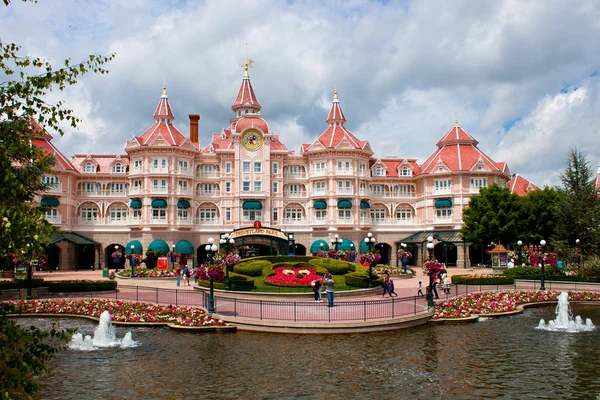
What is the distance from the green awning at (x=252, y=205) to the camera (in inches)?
2494

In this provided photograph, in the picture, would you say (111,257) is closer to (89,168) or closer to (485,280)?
(89,168)

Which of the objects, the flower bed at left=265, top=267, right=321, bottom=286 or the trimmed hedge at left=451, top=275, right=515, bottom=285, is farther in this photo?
the trimmed hedge at left=451, top=275, right=515, bottom=285

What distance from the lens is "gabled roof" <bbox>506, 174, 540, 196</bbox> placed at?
70875 mm

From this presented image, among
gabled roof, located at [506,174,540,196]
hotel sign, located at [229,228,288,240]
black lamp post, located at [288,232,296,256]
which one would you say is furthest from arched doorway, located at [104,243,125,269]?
gabled roof, located at [506,174,540,196]

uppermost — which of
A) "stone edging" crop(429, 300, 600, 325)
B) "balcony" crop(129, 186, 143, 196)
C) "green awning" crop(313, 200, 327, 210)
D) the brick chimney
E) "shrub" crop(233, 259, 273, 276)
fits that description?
the brick chimney

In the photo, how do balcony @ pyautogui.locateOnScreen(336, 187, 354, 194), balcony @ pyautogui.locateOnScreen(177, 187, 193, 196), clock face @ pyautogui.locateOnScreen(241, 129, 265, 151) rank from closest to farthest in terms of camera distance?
balcony @ pyautogui.locateOnScreen(177, 187, 193, 196) → balcony @ pyautogui.locateOnScreen(336, 187, 354, 194) → clock face @ pyautogui.locateOnScreen(241, 129, 265, 151)

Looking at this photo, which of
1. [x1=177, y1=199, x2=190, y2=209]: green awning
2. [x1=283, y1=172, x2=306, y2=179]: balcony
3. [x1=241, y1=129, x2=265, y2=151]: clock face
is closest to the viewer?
[x1=177, y1=199, x2=190, y2=209]: green awning

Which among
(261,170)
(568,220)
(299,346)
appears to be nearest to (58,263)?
(261,170)

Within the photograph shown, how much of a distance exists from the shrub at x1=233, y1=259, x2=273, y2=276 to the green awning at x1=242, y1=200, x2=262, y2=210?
2040 cm

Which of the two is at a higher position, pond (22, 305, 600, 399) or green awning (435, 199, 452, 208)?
green awning (435, 199, 452, 208)

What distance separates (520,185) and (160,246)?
50032 mm

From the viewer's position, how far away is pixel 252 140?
64.9m

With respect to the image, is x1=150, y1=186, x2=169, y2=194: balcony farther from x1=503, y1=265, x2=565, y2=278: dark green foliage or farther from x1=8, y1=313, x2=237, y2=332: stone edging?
x1=503, y1=265, x2=565, y2=278: dark green foliage

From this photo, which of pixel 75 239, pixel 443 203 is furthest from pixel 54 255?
pixel 443 203
